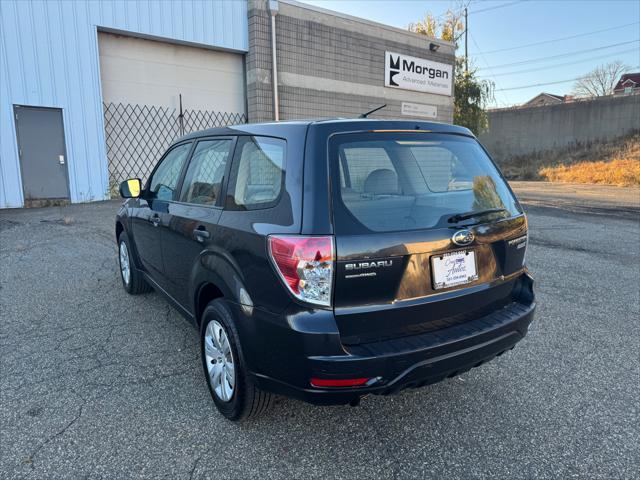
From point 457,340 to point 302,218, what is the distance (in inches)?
40.9

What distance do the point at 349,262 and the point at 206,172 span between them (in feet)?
5.18

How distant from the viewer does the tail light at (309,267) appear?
2186 mm

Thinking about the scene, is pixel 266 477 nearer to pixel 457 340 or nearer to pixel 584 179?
pixel 457 340

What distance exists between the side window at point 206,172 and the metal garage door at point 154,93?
9.52 m

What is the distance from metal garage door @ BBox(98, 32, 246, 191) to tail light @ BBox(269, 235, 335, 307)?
1113 cm

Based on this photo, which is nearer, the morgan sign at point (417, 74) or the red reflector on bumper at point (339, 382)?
the red reflector on bumper at point (339, 382)

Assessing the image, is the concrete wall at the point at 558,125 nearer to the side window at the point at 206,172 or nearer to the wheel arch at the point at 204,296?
the side window at the point at 206,172

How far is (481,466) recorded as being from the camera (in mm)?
2387

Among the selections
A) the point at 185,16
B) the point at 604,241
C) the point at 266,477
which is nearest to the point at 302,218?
the point at 266,477

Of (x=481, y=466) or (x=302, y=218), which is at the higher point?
(x=302, y=218)

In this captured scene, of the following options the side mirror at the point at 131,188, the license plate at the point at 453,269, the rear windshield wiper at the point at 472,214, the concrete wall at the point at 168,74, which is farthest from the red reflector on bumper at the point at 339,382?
the concrete wall at the point at 168,74

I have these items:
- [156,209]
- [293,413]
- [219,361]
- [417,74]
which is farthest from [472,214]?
[417,74]

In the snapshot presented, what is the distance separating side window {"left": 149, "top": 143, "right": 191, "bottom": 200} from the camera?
12.5ft

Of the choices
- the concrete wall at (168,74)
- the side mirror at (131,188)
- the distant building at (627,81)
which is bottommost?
the side mirror at (131,188)
